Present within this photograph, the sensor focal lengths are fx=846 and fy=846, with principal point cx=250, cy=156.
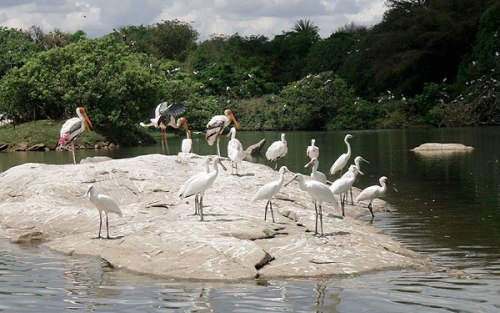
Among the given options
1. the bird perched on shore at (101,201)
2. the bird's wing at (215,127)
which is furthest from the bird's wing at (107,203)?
the bird's wing at (215,127)

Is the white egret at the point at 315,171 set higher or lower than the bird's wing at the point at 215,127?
lower

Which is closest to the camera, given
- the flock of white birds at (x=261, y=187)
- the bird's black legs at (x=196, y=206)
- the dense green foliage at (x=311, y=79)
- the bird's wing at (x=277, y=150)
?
the flock of white birds at (x=261, y=187)

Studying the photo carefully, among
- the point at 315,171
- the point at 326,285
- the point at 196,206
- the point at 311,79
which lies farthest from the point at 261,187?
the point at 311,79

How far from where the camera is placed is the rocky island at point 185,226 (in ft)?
41.5

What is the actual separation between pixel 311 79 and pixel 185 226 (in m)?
54.2

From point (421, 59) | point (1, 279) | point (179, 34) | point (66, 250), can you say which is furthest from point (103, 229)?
point (179, 34)

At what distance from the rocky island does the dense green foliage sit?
105ft

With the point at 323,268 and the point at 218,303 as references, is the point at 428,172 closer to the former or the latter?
the point at 323,268

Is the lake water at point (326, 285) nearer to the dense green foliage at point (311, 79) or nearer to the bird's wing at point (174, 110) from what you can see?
the bird's wing at point (174, 110)

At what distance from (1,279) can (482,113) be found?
163ft

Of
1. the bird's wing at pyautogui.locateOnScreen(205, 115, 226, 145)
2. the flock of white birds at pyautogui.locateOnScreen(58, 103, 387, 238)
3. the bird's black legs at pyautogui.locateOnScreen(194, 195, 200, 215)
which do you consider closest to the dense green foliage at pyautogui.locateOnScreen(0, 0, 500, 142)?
the flock of white birds at pyautogui.locateOnScreen(58, 103, 387, 238)

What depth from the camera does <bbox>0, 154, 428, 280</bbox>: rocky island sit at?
12.7m

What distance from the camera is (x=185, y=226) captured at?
14109 millimetres

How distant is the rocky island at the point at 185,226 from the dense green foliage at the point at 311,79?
32.0 metres
